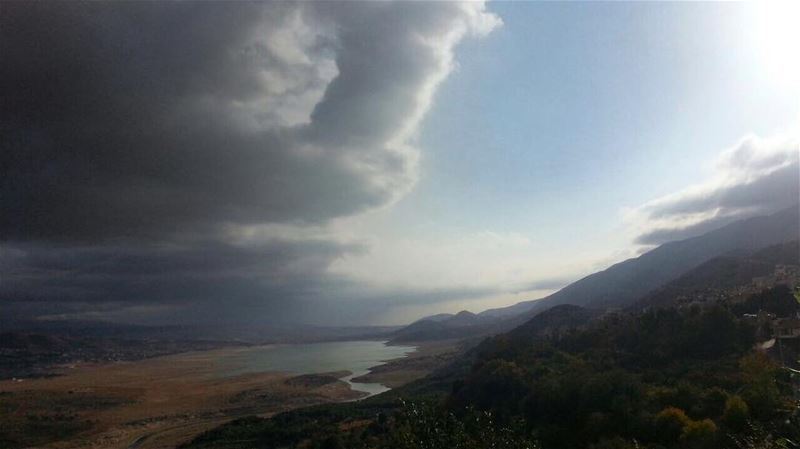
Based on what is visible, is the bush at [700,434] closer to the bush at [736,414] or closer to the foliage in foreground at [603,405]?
the foliage in foreground at [603,405]

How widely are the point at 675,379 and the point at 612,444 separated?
58.4 ft

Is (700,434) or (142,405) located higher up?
(700,434)

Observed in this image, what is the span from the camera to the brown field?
213ft

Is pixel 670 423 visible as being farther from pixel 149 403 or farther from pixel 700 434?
pixel 149 403

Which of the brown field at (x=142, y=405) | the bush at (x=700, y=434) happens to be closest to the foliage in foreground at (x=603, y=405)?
the bush at (x=700, y=434)

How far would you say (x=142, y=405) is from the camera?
90000 mm

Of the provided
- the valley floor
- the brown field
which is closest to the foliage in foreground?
the valley floor

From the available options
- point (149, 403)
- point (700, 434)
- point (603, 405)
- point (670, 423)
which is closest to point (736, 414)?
point (700, 434)

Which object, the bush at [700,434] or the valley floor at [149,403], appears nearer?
the bush at [700,434]

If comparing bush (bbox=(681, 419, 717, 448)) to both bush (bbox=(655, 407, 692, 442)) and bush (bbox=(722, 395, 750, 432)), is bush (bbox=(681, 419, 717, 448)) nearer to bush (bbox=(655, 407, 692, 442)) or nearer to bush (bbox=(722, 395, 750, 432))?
bush (bbox=(655, 407, 692, 442))

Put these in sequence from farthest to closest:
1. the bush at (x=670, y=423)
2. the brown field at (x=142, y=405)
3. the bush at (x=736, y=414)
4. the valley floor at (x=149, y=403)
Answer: the valley floor at (x=149, y=403) < the brown field at (x=142, y=405) < the bush at (x=670, y=423) < the bush at (x=736, y=414)

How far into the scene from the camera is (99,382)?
12850 cm

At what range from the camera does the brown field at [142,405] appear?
65062 mm

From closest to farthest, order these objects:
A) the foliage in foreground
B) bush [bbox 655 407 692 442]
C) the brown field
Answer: the foliage in foreground < bush [bbox 655 407 692 442] < the brown field
